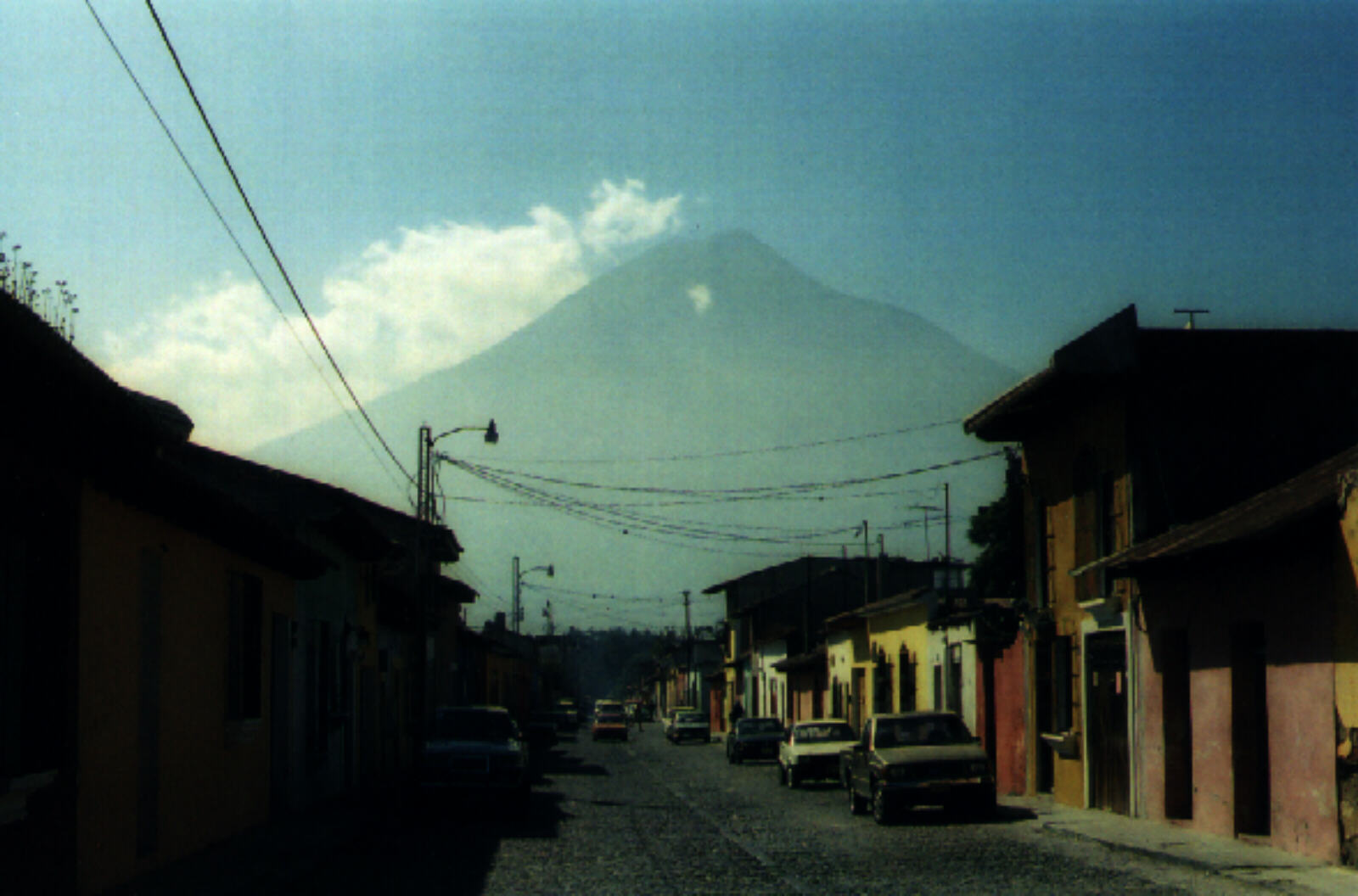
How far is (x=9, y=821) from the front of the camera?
9.73 m

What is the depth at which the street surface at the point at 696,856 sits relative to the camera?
42.4 ft

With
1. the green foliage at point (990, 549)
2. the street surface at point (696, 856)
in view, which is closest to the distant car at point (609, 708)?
the green foliage at point (990, 549)

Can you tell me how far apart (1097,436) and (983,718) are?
33.0 feet

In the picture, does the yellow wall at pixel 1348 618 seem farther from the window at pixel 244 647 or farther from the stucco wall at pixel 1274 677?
the window at pixel 244 647

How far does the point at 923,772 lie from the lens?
66.9 ft

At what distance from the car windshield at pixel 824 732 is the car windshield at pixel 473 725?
809 centimetres

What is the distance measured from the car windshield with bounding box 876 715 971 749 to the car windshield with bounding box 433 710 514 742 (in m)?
6.09

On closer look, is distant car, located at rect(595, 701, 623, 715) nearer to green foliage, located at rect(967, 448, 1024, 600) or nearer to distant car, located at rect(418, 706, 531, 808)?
green foliage, located at rect(967, 448, 1024, 600)

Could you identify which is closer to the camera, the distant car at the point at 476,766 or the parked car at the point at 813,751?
the distant car at the point at 476,766

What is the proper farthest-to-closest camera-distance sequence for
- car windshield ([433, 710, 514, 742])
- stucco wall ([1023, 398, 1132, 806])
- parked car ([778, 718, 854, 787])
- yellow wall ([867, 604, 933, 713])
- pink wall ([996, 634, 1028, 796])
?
yellow wall ([867, 604, 933, 713]) → parked car ([778, 718, 854, 787]) → pink wall ([996, 634, 1028, 796]) → car windshield ([433, 710, 514, 742]) → stucco wall ([1023, 398, 1132, 806])

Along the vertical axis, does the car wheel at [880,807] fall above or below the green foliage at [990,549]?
below

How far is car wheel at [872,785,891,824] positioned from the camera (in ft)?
66.2

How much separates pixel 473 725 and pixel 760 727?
20558 millimetres

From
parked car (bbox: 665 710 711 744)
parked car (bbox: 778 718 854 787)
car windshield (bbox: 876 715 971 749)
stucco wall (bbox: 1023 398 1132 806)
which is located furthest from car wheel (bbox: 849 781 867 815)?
parked car (bbox: 665 710 711 744)
